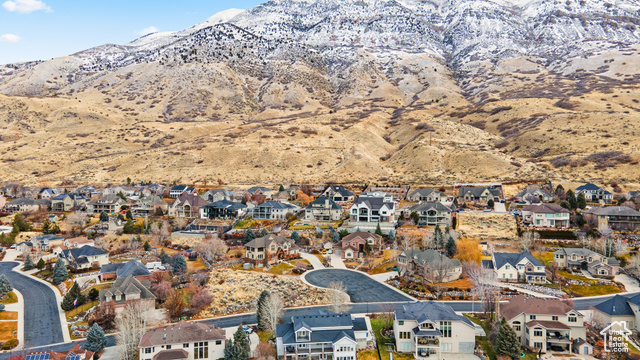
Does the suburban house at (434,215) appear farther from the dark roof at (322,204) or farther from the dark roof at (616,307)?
the dark roof at (616,307)

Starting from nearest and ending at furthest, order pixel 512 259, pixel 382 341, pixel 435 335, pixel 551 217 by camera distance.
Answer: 1. pixel 435 335
2. pixel 382 341
3. pixel 512 259
4. pixel 551 217

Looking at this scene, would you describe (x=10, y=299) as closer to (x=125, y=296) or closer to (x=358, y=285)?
(x=125, y=296)

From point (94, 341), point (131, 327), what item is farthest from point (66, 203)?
point (94, 341)

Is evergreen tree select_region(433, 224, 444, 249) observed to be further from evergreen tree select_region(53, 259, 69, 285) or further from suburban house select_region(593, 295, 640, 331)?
evergreen tree select_region(53, 259, 69, 285)

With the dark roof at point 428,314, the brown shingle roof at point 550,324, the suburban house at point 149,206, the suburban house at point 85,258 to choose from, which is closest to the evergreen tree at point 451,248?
the dark roof at point 428,314

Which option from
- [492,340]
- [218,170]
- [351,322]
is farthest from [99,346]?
[218,170]
